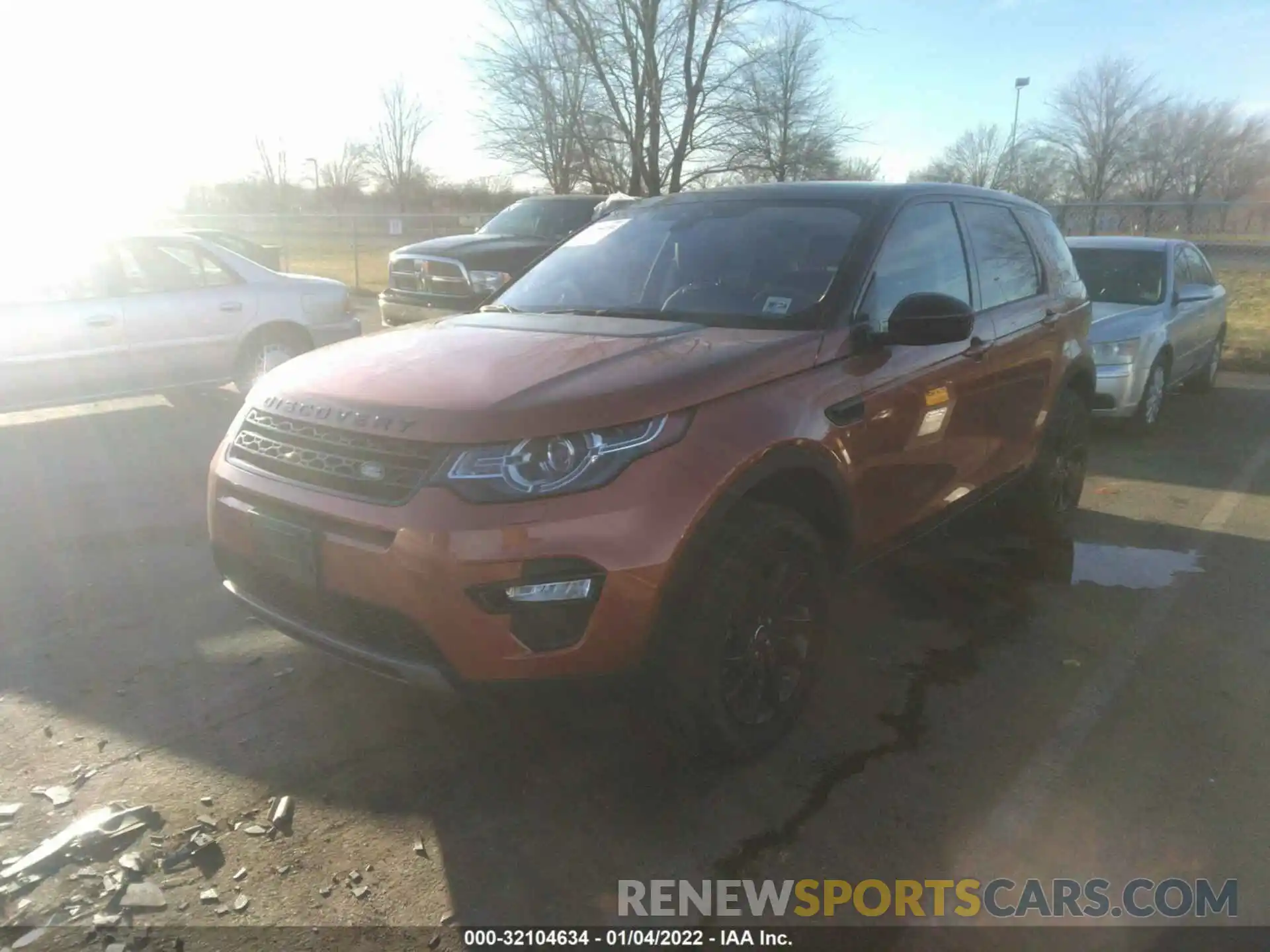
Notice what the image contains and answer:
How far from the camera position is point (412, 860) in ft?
8.60

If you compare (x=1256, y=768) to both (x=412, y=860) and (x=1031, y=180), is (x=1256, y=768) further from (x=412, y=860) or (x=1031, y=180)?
(x=1031, y=180)

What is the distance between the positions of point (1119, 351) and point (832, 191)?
457 cm

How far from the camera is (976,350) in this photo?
407 centimetres

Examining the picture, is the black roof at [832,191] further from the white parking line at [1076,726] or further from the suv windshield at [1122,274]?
the suv windshield at [1122,274]

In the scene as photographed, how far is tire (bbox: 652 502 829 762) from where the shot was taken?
2703mm

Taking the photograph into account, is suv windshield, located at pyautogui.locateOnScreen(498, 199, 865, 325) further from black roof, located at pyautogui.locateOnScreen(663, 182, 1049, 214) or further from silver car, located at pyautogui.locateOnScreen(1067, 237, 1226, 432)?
silver car, located at pyautogui.locateOnScreen(1067, 237, 1226, 432)

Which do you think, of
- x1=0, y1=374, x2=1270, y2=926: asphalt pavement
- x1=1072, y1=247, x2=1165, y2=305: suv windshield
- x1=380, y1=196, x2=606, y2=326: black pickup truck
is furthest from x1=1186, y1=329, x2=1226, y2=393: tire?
x1=380, y1=196, x2=606, y2=326: black pickup truck

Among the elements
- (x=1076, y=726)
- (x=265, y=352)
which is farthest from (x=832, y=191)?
(x=265, y=352)

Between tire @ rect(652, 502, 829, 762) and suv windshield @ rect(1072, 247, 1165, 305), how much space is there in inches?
254

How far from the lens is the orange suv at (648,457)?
2.54 meters

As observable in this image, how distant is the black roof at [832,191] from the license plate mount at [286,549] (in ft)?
7.64

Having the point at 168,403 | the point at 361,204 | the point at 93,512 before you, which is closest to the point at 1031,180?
the point at 361,204

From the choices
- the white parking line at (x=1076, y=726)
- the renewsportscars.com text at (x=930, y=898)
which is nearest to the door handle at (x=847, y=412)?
the white parking line at (x=1076, y=726)

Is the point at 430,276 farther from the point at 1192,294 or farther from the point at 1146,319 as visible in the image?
the point at 1192,294
